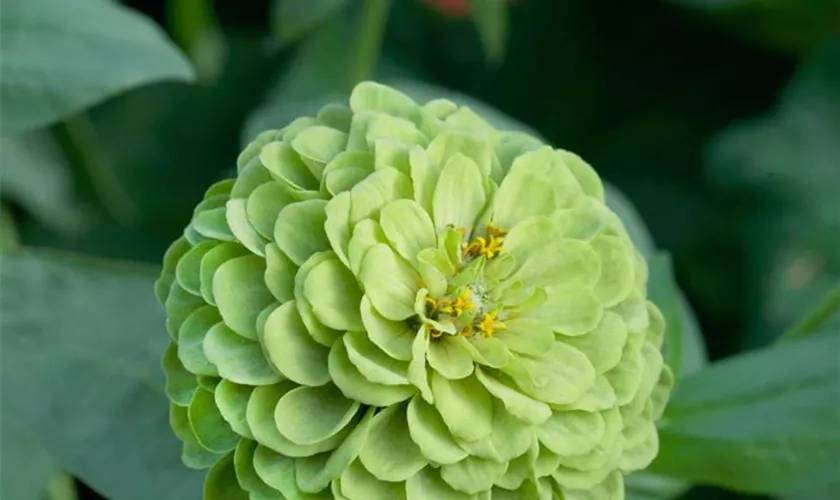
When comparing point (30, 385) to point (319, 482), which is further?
point (30, 385)

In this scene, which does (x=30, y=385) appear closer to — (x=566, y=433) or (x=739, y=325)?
(x=566, y=433)

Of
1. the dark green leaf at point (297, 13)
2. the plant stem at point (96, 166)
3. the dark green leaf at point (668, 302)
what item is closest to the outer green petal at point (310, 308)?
the dark green leaf at point (668, 302)

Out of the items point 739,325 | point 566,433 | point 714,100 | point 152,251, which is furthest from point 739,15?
point 566,433

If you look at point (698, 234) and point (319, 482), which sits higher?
point (319, 482)

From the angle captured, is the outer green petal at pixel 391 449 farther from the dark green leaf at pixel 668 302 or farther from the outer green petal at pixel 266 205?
the dark green leaf at pixel 668 302

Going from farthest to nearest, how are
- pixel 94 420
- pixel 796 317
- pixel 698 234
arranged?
pixel 698 234 < pixel 796 317 < pixel 94 420

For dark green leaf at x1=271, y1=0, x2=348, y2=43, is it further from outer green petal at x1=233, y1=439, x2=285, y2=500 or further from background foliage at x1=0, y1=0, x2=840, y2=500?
outer green petal at x1=233, y1=439, x2=285, y2=500

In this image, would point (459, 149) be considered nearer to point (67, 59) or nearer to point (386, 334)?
point (386, 334)

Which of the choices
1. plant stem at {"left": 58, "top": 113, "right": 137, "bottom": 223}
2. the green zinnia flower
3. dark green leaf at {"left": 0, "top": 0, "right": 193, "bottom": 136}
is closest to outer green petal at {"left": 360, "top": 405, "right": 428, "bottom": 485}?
the green zinnia flower
